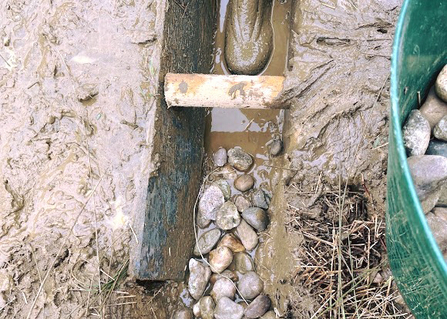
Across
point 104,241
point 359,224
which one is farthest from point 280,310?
point 104,241

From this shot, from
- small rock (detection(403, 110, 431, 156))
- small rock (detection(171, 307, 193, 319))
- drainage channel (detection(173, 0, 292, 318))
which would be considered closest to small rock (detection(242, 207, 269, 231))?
drainage channel (detection(173, 0, 292, 318))

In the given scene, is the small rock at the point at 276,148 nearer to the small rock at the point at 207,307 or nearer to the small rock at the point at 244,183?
the small rock at the point at 244,183

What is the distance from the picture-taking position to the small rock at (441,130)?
1.95 m

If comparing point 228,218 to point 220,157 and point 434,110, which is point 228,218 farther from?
point 434,110

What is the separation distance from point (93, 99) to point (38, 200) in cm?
66

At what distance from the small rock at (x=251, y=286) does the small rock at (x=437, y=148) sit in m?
1.35

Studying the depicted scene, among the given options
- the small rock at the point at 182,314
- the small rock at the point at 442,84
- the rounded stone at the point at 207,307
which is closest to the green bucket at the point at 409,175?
the small rock at the point at 442,84

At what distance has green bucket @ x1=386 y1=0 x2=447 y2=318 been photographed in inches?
Answer: 47.6

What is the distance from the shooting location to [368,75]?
238 cm

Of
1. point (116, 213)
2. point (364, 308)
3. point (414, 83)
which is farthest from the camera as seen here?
point (116, 213)

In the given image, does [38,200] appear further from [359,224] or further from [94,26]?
[359,224]

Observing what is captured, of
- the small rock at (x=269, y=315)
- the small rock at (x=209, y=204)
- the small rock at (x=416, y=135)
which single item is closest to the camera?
the small rock at (x=416, y=135)

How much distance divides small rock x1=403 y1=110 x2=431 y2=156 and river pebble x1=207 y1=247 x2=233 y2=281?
1412 mm

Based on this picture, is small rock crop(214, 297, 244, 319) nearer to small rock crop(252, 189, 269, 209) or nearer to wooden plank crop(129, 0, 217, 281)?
wooden plank crop(129, 0, 217, 281)
